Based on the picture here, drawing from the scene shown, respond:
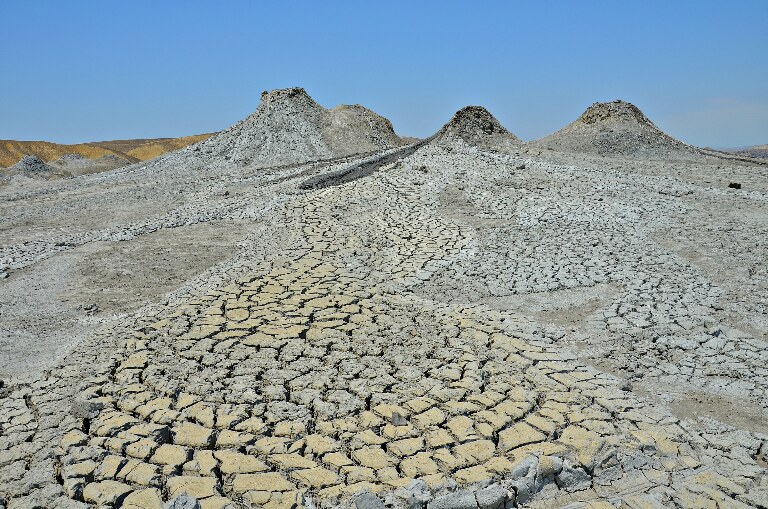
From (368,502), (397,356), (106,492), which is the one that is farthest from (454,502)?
(106,492)

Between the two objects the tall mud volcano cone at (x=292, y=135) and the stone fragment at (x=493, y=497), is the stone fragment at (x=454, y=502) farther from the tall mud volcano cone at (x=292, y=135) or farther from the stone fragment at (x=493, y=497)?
the tall mud volcano cone at (x=292, y=135)

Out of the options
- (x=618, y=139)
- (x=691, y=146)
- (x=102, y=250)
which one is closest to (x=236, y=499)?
(x=102, y=250)

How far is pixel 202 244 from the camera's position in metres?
9.87

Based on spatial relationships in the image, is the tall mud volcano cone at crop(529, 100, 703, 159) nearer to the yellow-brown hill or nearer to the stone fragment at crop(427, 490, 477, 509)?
the stone fragment at crop(427, 490, 477, 509)

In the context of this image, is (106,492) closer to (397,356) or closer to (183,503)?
(183,503)

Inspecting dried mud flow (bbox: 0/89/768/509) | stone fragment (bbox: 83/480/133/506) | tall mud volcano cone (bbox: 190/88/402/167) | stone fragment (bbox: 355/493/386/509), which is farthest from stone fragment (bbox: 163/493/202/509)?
tall mud volcano cone (bbox: 190/88/402/167)

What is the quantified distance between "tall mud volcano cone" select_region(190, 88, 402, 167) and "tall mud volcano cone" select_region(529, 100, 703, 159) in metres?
8.88

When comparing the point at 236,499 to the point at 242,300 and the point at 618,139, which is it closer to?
the point at 242,300

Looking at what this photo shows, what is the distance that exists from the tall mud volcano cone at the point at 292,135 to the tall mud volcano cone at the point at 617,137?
8.88 meters

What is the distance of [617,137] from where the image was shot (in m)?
24.0

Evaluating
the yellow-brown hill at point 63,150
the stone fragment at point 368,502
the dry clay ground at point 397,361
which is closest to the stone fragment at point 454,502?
the dry clay ground at point 397,361

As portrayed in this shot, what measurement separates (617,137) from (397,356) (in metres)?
22.7

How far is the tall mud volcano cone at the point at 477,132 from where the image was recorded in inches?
682

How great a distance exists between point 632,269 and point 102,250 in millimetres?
9208
